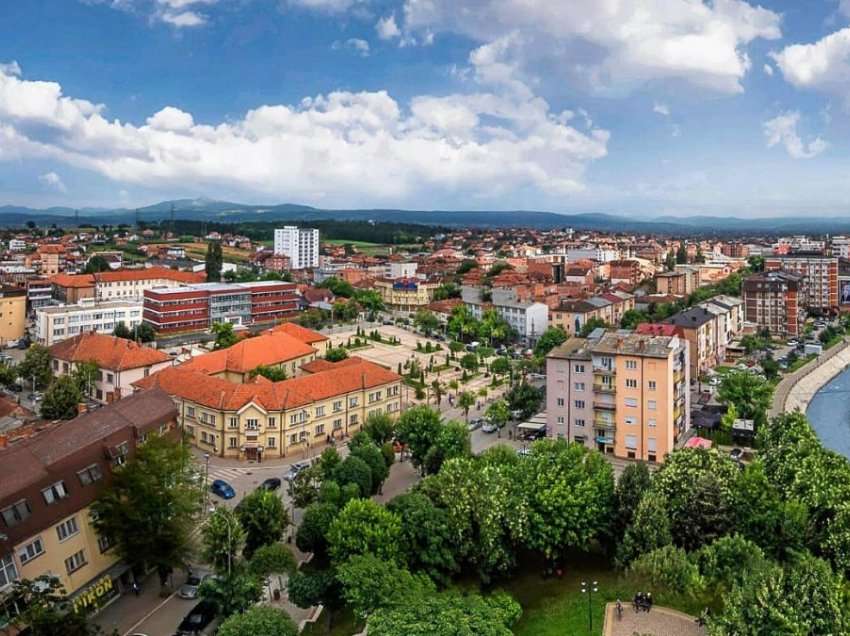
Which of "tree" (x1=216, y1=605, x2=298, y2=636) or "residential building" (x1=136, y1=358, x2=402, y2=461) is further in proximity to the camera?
"residential building" (x1=136, y1=358, x2=402, y2=461)

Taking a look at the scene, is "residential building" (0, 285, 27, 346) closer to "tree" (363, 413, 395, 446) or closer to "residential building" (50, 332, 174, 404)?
"residential building" (50, 332, 174, 404)

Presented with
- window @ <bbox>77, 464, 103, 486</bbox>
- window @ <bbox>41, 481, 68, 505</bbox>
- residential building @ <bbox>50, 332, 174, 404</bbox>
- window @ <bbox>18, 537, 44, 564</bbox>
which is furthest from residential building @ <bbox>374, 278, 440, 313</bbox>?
window @ <bbox>18, 537, 44, 564</bbox>

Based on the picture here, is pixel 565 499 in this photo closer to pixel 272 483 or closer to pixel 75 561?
pixel 272 483

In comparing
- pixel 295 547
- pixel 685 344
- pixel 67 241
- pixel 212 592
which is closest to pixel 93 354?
pixel 295 547

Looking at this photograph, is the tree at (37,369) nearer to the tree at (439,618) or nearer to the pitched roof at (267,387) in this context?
the pitched roof at (267,387)

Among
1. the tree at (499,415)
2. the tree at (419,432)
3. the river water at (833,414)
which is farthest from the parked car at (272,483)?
the river water at (833,414)

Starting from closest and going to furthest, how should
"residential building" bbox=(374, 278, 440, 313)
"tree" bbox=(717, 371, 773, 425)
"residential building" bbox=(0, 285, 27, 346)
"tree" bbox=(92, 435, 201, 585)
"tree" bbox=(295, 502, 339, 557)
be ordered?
"tree" bbox=(92, 435, 201, 585), "tree" bbox=(295, 502, 339, 557), "tree" bbox=(717, 371, 773, 425), "residential building" bbox=(0, 285, 27, 346), "residential building" bbox=(374, 278, 440, 313)

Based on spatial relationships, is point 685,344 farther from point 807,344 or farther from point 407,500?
point 807,344
